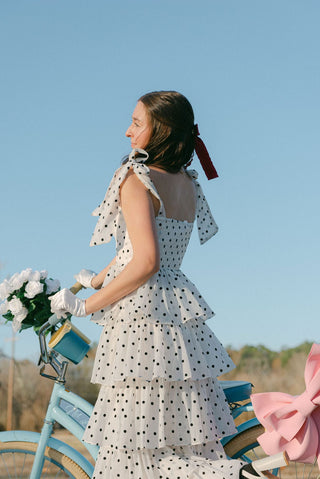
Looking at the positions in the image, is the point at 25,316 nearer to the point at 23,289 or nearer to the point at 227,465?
the point at 23,289

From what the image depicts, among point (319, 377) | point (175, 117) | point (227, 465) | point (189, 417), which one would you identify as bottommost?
point (227, 465)

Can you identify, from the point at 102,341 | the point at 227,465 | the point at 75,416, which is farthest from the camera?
the point at 75,416

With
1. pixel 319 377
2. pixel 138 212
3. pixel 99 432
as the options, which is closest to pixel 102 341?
pixel 99 432

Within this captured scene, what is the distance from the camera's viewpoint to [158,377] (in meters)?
2.53

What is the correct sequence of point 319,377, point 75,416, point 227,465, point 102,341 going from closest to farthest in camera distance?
1. point 319,377
2. point 227,465
3. point 102,341
4. point 75,416

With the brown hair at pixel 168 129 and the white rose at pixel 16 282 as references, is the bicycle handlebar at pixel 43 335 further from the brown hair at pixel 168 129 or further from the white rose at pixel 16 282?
the brown hair at pixel 168 129

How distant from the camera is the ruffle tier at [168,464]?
2.47 meters

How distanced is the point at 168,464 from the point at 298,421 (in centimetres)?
65

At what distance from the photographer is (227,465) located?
2.49m

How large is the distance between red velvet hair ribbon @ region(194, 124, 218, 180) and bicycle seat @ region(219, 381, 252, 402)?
977 millimetres

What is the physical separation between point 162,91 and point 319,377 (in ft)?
4.65

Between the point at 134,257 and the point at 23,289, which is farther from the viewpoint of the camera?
the point at 23,289

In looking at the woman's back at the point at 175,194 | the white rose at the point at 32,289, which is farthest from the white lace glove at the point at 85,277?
the woman's back at the point at 175,194

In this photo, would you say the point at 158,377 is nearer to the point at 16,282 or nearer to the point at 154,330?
the point at 154,330
